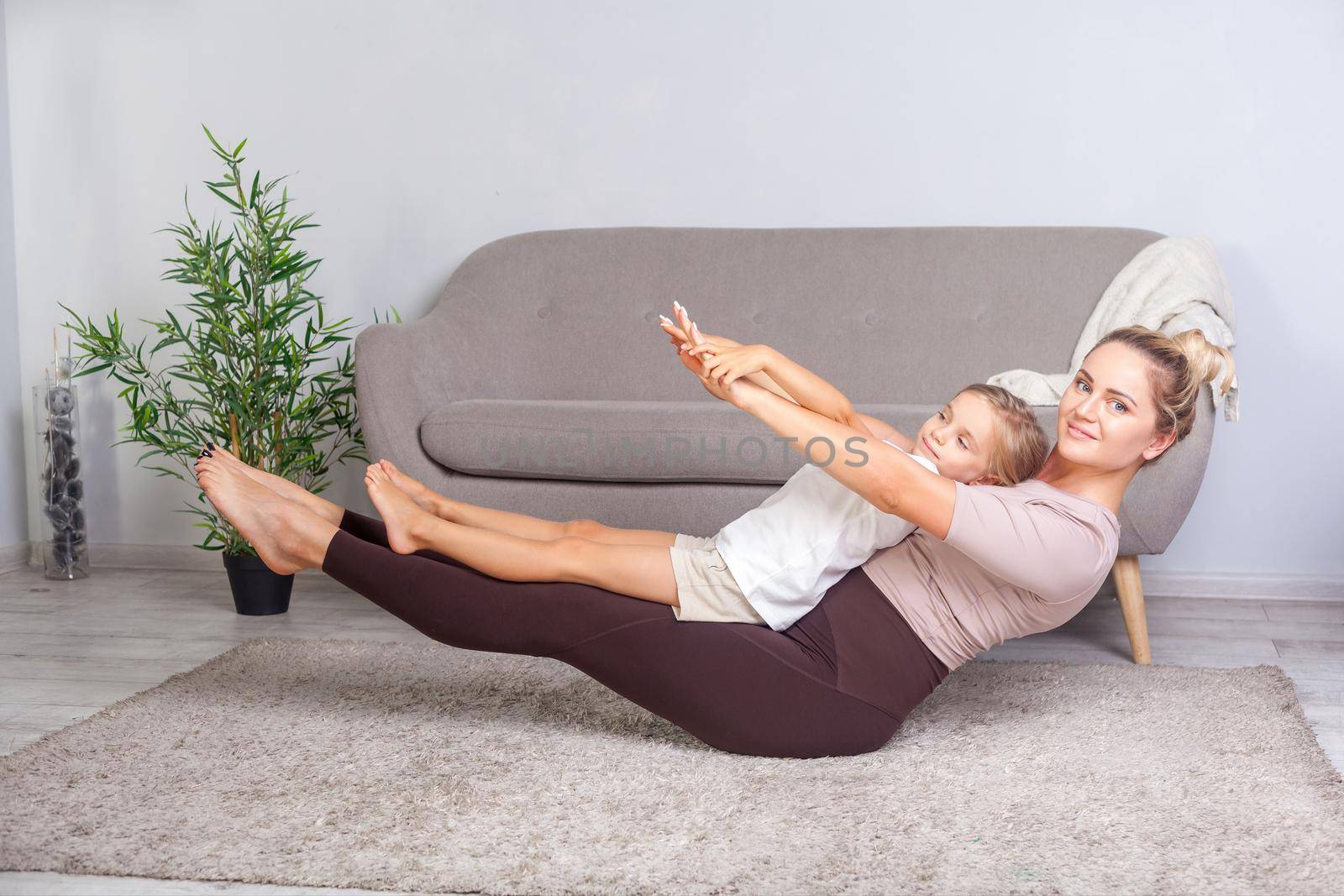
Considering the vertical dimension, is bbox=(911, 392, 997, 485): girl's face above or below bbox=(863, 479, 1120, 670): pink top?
above

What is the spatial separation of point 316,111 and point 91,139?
0.70 metres

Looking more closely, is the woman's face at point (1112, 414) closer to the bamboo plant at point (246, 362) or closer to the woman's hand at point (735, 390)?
the woman's hand at point (735, 390)

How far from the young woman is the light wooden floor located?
57 cm

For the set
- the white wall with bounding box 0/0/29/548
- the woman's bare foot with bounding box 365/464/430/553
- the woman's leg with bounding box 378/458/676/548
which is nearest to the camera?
the woman's bare foot with bounding box 365/464/430/553

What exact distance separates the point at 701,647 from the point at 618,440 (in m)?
0.80

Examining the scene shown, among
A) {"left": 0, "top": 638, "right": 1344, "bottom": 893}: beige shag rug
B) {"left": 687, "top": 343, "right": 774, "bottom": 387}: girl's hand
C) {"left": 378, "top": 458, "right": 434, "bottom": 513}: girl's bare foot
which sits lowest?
{"left": 0, "top": 638, "right": 1344, "bottom": 893}: beige shag rug

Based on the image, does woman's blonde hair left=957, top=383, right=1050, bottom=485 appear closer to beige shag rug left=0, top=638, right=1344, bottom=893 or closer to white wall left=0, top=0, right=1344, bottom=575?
beige shag rug left=0, top=638, right=1344, bottom=893

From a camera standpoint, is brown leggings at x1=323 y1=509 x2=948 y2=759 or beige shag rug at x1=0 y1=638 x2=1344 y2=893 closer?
beige shag rug at x1=0 y1=638 x2=1344 y2=893

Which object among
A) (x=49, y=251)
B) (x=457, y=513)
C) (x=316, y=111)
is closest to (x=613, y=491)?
(x=457, y=513)

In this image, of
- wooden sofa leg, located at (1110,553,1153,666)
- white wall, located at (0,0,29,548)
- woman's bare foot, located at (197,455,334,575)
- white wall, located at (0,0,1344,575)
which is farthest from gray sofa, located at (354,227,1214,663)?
white wall, located at (0,0,29,548)

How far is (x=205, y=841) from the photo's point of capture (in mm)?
1348

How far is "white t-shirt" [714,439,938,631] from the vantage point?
1587mm

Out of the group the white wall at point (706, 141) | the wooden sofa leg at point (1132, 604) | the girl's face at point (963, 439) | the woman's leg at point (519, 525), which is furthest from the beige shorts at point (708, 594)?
the white wall at point (706, 141)

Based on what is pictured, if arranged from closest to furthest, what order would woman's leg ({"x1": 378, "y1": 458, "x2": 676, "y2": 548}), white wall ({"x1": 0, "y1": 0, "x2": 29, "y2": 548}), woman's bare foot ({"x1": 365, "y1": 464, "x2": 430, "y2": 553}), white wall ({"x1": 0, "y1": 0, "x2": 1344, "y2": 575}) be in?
woman's bare foot ({"x1": 365, "y1": 464, "x2": 430, "y2": 553})
woman's leg ({"x1": 378, "y1": 458, "x2": 676, "y2": 548})
white wall ({"x1": 0, "y1": 0, "x2": 1344, "y2": 575})
white wall ({"x1": 0, "y1": 0, "x2": 29, "y2": 548})
